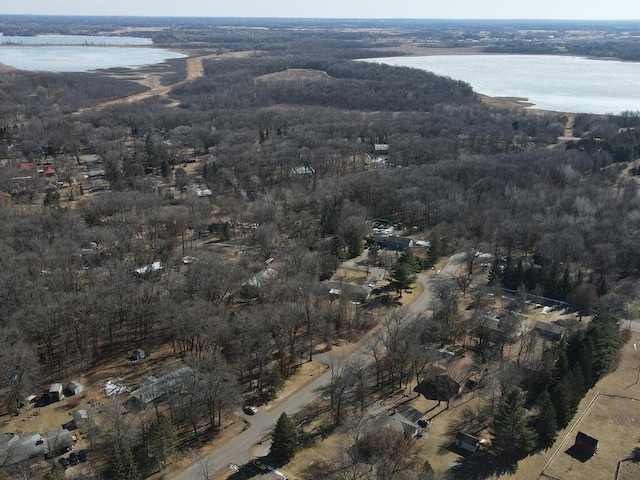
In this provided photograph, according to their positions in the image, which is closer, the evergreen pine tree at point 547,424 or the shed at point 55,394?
the evergreen pine tree at point 547,424

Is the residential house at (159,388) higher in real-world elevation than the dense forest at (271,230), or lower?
lower

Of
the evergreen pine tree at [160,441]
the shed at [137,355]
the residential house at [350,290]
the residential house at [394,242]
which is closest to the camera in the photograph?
the evergreen pine tree at [160,441]

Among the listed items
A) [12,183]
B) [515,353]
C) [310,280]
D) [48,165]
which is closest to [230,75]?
[48,165]

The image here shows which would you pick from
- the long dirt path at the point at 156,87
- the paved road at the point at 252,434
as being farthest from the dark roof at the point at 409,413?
the long dirt path at the point at 156,87

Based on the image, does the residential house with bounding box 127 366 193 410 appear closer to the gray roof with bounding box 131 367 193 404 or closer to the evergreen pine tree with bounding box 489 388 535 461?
the gray roof with bounding box 131 367 193 404

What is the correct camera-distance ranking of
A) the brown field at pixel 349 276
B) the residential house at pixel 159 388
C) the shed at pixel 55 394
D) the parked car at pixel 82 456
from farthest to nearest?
the brown field at pixel 349 276 < the shed at pixel 55 394 < the residential house at pixel 159 388 < the parked car at pixel 82 456

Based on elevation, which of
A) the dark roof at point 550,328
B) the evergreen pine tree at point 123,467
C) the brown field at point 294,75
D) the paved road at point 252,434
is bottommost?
the paved road at point 252,434

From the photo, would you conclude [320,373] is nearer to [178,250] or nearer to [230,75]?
[178,250]

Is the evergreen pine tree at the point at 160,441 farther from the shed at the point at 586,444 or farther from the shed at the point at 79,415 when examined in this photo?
the shed at the point at 586,444
